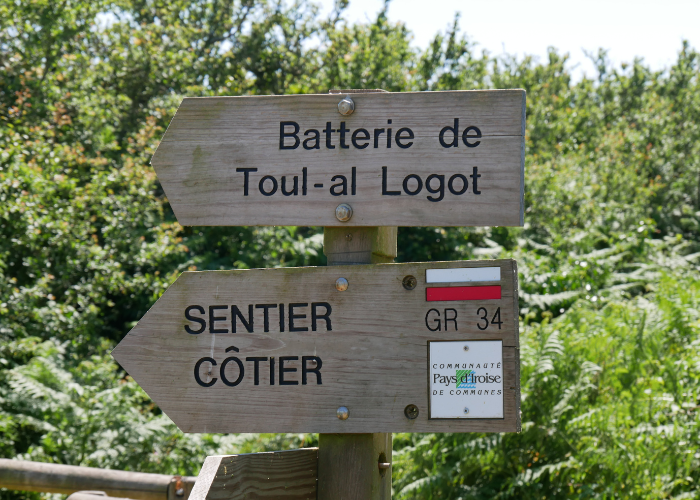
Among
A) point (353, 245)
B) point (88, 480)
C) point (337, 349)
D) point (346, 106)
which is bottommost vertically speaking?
point (88, 480)

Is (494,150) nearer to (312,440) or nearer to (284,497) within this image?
(284,497)

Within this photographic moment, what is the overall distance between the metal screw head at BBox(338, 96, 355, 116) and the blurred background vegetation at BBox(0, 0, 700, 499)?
114 inches

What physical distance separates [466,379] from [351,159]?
2.10ft

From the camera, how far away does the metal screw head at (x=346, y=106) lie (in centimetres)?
167

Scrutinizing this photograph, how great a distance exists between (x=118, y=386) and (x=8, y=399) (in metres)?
1.09

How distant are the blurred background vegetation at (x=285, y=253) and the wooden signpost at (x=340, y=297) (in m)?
2.55

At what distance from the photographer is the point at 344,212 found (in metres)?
1.65

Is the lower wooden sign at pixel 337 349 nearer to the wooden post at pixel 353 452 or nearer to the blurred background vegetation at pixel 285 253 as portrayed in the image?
the wooden post at pixel 353 452

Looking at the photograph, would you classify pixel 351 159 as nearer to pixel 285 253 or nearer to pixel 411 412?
pixel 411 412

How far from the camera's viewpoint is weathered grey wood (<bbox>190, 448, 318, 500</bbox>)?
63.2 inches

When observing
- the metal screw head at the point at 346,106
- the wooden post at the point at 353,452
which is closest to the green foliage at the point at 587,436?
the wooden post at the point at 353,452

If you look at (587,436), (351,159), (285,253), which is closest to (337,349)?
(351,159)

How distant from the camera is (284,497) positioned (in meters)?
1.68

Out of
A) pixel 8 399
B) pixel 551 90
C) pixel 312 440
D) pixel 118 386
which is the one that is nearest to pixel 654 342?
pixel 312 440
